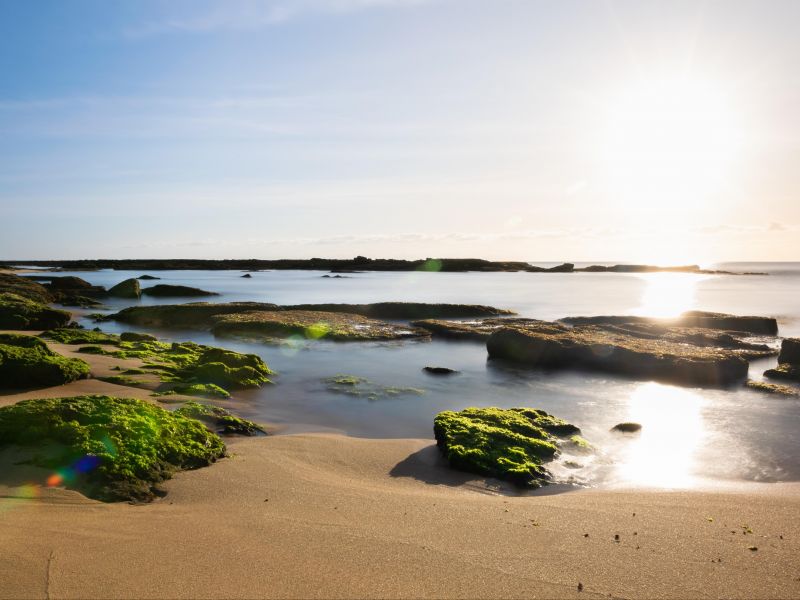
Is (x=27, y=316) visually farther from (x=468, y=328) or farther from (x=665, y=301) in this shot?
(x=665, y=301)

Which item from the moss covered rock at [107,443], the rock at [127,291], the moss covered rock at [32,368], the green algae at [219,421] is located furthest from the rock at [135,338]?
the rock at [127,291]

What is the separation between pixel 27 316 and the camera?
2494 centimetres

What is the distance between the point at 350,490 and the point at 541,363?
15.6m

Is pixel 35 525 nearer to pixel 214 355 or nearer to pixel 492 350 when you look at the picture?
pixel 214 355

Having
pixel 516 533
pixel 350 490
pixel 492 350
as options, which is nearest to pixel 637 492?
pixel 516 533

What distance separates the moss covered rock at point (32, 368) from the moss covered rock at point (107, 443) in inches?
169

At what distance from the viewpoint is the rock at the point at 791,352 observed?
1994cm

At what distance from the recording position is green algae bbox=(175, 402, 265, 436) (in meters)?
10.8

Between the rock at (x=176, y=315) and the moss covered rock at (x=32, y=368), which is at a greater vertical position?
the moss covered rock at (x=32, y=368)

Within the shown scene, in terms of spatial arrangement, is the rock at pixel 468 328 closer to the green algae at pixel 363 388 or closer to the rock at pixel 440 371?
the rock at pixel 440 371

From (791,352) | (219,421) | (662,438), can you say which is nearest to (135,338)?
(219,421)

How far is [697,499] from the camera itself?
7629 millimetres

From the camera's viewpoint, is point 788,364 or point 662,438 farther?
point 788,364

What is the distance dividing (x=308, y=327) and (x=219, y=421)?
59.9ft
